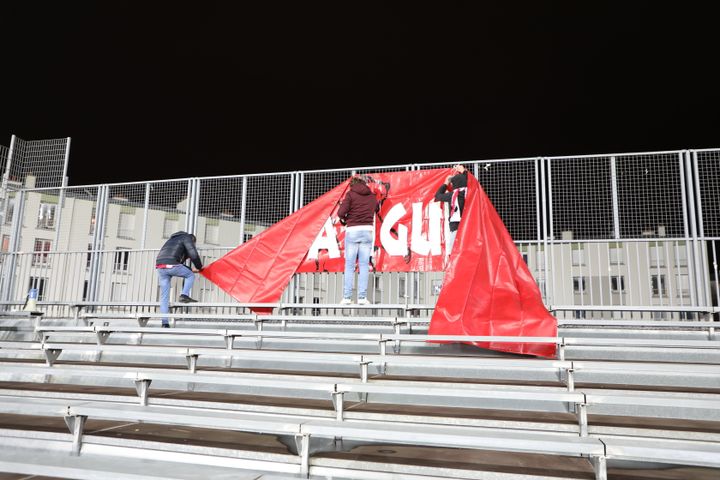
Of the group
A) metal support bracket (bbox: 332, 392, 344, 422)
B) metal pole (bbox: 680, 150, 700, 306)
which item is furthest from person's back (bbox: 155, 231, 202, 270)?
metal pole (bbox: 680, 150, 700, 306)

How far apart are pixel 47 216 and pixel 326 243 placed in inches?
222

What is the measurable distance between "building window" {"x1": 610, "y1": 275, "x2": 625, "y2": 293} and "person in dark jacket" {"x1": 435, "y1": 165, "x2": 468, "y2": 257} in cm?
203

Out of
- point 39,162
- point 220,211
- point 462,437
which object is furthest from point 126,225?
point 462,437

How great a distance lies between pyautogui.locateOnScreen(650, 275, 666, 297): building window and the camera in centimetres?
637

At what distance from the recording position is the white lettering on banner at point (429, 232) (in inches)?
284

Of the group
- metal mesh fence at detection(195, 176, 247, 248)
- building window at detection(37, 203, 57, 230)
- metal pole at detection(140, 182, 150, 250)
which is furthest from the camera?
building window at detection(37, 203, 57, 230)

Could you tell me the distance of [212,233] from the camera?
8.64 m

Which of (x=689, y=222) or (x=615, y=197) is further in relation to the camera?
(x=615, y=197)

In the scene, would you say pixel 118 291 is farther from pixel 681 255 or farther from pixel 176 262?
pixel 681 255

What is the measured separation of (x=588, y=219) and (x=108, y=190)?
7.40m

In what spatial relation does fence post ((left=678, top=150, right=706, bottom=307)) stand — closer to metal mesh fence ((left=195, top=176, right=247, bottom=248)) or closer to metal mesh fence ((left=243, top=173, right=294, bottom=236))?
metal mesh fence ((left=243, top=173, right=294, bottom=236))

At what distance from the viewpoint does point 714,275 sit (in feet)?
21.3

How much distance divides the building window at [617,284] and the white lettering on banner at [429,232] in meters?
2.15

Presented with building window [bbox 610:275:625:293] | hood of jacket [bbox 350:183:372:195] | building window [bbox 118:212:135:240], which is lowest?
building window [bbox 610:275:625:293]
